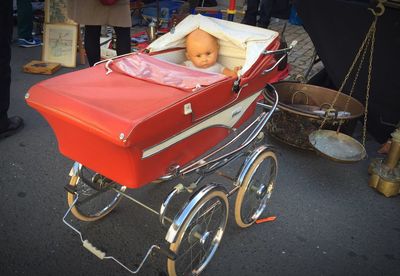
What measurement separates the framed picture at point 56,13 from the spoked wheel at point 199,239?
146 inches

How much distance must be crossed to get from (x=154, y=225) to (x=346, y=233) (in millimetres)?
1301

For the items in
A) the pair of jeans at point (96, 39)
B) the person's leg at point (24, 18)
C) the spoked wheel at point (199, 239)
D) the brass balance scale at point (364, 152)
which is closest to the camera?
the spoked wheel at point (199, 239)

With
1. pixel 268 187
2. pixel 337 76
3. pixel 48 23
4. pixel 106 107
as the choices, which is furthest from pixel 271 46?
pixel 48 23

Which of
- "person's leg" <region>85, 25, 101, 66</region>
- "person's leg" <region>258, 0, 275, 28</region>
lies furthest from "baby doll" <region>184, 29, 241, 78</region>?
"person's leg" <region>258, 0, 275, 28</region>

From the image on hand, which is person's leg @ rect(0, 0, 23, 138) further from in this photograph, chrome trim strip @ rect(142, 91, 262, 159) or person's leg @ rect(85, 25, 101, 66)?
chrome trim strip @ rect(142, 91, 262, 159)

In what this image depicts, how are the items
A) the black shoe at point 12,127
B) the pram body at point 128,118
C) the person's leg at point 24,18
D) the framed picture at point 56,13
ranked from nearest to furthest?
the pram body at point 128,118
the black shoe at point 12,127
the framed picture at point 56,13
the person's leg at point 24,18

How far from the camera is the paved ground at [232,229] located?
1.94 metres

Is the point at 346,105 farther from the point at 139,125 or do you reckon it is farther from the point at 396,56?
the point at 139,125

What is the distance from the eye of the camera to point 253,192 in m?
2.20

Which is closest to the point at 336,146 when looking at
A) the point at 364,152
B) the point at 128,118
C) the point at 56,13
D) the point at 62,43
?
the point at 364,152

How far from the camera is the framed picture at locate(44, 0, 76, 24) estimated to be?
177 inches

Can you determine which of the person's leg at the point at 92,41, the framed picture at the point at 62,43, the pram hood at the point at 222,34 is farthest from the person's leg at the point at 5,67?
the framed picture at the point at 62,43

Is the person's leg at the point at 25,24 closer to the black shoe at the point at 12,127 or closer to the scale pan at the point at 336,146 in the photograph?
the black shoe at the point at 12,127

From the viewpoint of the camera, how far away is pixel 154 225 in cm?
221
